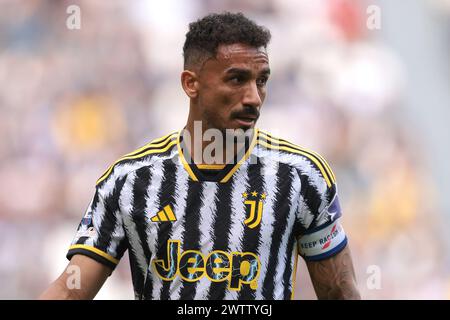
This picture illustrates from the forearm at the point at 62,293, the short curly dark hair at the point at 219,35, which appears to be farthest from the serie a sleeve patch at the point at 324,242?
the forearm at the point at 62,293

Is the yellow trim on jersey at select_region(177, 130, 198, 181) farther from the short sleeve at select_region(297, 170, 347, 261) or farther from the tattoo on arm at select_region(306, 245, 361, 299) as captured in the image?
the tattoo on arm at select_region(306, 245, 361, 299)

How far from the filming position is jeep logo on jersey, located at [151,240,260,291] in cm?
307

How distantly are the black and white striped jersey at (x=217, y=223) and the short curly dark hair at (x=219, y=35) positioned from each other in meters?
0.38

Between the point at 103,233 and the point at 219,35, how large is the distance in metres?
0.84

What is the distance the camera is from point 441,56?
903 centimetres

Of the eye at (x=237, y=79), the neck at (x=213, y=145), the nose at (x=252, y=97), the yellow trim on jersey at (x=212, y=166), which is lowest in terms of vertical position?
the yellow trim on jersey at (x=212, y=166)

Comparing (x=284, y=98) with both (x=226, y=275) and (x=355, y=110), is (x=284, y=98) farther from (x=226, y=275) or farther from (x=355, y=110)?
(x=226, y=275)

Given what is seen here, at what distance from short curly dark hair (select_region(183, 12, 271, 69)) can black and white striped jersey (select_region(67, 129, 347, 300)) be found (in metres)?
0.38

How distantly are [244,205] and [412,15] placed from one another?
6.37m

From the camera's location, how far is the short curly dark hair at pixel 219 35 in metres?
3.15

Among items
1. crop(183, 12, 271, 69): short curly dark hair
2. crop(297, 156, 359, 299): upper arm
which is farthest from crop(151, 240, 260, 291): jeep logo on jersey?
crop(183, 12, 271, 69): short curly dark hair

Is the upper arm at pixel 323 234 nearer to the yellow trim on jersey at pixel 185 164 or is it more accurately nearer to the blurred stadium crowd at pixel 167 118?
the yellow trim on jersey at pixel 185 164
